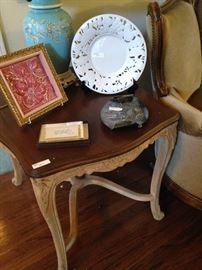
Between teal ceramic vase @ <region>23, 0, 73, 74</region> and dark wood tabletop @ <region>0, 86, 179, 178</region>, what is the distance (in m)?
0.21

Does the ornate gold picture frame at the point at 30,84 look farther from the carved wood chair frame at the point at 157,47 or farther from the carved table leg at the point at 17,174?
the carved table leg at the point at 17,174

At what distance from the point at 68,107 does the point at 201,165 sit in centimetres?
62

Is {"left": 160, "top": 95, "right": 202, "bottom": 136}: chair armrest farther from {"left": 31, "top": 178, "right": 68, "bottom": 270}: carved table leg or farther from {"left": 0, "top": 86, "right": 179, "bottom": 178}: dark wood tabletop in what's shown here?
{"left": 31, "top": 178, "right": 68, "bottom": 270}: carved table leg

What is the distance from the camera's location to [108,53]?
1.13 meters

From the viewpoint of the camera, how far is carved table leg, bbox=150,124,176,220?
3.61 ft

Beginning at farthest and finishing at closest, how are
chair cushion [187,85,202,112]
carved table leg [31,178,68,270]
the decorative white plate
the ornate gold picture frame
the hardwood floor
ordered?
chair cushion [187,85,202,112] < the hardwood floor < the decorative white plate < the ornate gold picture frame < carved table leg [31,178,68,270]

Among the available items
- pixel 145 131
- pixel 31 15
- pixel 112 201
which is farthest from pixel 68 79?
pixel 112 201

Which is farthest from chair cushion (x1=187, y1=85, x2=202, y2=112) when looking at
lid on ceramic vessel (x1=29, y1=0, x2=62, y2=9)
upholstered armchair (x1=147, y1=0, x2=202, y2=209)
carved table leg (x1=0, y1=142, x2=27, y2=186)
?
carved table leg (x1=0, y1=142, x2=27, y2=186)

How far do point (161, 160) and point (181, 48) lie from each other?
0.53 m

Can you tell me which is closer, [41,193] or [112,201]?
[41,193]

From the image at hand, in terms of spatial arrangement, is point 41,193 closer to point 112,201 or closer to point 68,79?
point 68,79

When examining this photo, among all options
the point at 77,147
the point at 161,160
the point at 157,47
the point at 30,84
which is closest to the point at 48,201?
the point at 77,147

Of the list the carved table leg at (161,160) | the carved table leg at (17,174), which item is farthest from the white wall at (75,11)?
the carved table leg at (161,160)

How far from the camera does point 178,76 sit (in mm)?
1335
